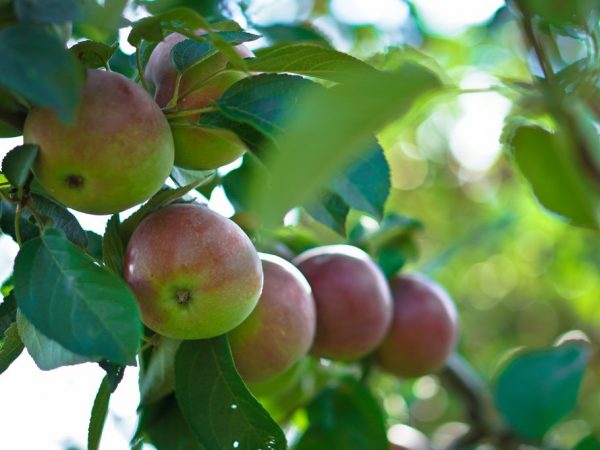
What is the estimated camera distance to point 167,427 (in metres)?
1.32

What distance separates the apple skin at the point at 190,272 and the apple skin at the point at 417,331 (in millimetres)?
770

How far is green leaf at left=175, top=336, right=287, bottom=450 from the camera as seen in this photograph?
1.11 meters

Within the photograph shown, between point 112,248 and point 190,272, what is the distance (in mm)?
113

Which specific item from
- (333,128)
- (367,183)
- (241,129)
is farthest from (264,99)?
(333,128)

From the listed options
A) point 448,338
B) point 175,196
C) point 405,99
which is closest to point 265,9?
point 448,338

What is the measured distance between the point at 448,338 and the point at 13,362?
0.98 meters

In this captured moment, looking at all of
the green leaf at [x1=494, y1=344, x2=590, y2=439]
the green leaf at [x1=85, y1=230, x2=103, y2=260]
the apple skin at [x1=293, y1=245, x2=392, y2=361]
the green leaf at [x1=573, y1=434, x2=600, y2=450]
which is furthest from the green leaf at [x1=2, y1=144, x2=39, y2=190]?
the green leaf at [x1=494, y1=344, x2=590, y2=439]

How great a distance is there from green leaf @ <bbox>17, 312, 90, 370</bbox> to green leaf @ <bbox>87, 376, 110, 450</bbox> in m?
0.14

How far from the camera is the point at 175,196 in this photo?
109 centimetres

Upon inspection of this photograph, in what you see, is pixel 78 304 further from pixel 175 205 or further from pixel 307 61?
pixel 307 61

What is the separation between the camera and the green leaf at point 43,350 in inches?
39.1

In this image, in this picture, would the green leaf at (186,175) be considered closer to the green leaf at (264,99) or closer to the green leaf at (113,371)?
the green leaf at (264,99)

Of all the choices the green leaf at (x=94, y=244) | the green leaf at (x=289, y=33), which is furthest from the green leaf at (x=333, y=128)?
the green leaf at (x=289, y=33)

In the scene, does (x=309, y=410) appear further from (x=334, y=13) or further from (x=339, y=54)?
(x=334, y=13)
